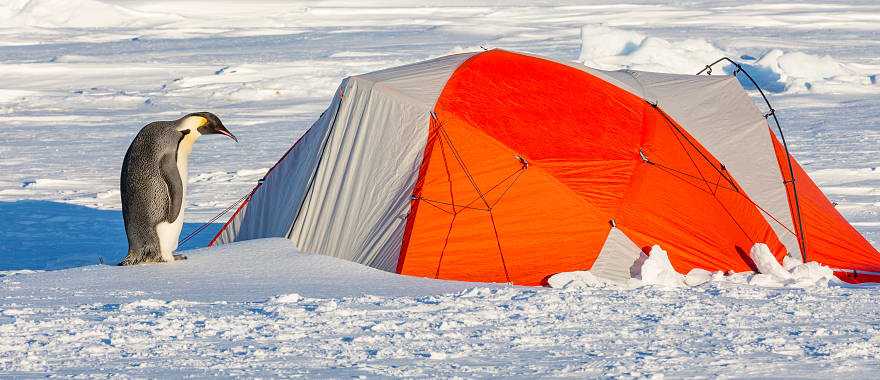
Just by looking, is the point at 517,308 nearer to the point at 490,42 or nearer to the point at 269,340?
the point at 269,340

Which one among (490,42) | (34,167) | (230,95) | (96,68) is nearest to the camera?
(34,167)

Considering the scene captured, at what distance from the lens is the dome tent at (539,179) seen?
209 inches

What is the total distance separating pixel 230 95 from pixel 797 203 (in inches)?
457

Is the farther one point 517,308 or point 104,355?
point 517,308

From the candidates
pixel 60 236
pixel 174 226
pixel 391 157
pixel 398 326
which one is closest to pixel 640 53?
pixel 60 236

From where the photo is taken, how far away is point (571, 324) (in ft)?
14.0

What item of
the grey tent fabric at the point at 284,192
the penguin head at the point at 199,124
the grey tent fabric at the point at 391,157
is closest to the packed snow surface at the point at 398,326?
the grey tent fabric at the point at 391,157

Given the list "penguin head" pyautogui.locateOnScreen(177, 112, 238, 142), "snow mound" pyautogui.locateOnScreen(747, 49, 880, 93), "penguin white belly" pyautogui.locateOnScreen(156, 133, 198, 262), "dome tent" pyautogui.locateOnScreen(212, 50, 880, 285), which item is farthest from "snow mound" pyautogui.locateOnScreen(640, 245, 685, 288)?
"snow mound" pyautogui.locateOnScreen(747, 49, 880, 93)

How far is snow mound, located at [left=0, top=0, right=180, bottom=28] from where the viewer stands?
109 ft

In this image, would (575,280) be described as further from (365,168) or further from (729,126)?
A: (729,126)

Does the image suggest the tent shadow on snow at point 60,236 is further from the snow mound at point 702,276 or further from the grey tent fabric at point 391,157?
the snow mound at point 702,276

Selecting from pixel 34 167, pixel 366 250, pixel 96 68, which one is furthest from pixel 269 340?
pixel 96 68

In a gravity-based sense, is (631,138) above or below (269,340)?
above

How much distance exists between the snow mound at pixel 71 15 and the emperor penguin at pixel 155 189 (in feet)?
92.4
